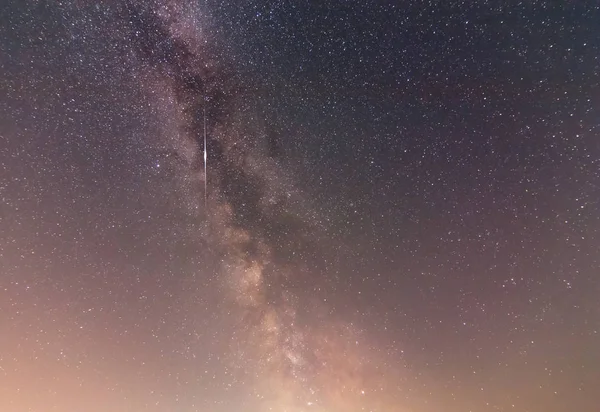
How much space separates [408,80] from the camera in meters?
2.42

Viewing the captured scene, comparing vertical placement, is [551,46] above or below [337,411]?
above

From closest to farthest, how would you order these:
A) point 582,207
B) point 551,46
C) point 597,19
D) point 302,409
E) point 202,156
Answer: point 597,19 → point 551,46 → point 582,207 → point 202,156 → point 302,409

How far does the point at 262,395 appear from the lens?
3281mm

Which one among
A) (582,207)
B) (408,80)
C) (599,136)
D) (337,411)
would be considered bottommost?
(337,411)

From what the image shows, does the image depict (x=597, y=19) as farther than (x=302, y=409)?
No

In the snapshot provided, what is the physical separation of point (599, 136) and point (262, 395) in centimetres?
295

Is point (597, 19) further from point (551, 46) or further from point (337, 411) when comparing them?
point (337, 411)

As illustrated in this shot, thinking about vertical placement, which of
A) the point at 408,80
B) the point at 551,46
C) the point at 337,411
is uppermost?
the point at 408,80

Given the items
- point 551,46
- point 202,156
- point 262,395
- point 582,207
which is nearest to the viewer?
point 551,46

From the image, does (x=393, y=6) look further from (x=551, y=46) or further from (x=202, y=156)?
(x=202, y=156)

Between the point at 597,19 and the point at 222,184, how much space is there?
230cm

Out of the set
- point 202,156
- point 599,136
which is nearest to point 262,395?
point 202,156

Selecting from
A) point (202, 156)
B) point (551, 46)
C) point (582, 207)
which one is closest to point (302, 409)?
point (202, 156)

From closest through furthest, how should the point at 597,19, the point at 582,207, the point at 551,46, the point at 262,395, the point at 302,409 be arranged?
the point at 597,19, the point at 551,46, the point at 582,207, the point at 262,395, the point at 302,409
